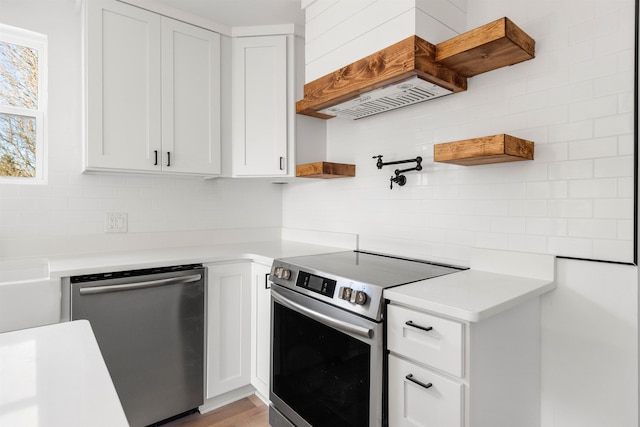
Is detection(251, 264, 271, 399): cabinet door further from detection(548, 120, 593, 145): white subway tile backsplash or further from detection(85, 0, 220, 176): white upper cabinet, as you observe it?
detection(548, 120, 593, 145): white subway tile backsplash

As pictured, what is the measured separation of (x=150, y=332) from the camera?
6.35 feet

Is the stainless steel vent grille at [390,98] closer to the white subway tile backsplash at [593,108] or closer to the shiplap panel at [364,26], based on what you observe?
the shiplap panel at [364,26]

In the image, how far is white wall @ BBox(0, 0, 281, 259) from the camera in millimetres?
2084

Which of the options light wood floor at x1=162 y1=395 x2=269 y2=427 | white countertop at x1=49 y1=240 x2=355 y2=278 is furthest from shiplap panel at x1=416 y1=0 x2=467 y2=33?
light wood floor at x1=162 y1=395 x2=269 y2=427

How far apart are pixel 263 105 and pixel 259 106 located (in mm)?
29

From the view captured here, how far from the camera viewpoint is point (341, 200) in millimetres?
2609

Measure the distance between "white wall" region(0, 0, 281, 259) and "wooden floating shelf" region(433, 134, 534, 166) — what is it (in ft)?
6.13

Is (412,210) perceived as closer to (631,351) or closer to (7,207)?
(631,351)

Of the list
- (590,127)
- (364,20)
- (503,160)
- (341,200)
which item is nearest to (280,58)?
(364,20)

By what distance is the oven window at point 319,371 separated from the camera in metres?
1.49

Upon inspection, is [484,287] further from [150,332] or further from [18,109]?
[18,109]

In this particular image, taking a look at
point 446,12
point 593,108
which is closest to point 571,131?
point 593,108

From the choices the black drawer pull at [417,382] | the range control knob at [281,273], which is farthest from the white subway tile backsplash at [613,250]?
the range control knob at [281,273]

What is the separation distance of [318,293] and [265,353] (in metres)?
0.79
